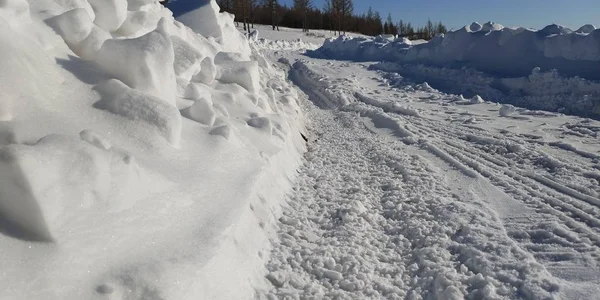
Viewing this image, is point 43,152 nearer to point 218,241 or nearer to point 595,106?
point 218,241

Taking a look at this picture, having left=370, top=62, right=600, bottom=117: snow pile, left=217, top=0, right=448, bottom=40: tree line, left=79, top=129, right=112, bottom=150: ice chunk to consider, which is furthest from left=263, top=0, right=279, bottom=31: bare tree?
left=79, top=129, right=112, bottom=150: ice chunk

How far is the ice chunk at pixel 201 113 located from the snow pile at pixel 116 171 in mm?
11

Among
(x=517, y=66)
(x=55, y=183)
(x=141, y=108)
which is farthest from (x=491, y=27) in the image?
(x=55, y=183)

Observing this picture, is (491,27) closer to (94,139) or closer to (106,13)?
(106,13)

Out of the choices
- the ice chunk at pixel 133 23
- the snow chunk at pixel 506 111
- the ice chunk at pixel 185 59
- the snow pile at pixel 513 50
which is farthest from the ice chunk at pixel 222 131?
the snow pile at pixel 513 50

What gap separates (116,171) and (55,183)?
44cm

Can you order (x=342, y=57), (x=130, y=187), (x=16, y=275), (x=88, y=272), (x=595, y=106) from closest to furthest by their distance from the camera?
1. (x=16, y=275)
2. (x=88, y=272)
3. (x=130, y=187)
4. (x=595, y=106)
5. (x=342, y=57)

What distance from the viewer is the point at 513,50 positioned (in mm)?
14156

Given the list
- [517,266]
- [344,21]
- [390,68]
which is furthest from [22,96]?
[344,21]

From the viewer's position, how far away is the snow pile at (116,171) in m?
2.57

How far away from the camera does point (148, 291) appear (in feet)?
8.44

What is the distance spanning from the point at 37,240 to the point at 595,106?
9652 mm

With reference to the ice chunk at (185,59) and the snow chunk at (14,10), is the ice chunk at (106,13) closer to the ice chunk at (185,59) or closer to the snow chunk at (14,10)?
the ice chunk at (185,59)

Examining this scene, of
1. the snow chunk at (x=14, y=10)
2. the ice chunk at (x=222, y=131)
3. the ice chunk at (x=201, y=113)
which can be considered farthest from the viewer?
the ice chunk at (x=201, y=113)
